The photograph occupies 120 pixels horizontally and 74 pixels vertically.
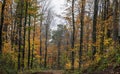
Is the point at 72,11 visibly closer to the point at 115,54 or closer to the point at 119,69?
the point at 115,54

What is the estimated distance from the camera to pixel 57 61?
74.2 m

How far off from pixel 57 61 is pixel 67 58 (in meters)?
8.22

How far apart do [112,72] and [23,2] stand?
20797mm

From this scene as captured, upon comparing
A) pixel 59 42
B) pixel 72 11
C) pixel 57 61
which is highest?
pixel 72 11

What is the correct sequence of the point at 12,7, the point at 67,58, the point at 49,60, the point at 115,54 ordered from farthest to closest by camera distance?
the point at 49,60, the point at 67,58, the point at 12,7, the point at 115,54

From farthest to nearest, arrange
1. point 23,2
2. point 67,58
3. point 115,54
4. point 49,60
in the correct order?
point 49,60 < point 67,58 < point 23,2 < point 115,54

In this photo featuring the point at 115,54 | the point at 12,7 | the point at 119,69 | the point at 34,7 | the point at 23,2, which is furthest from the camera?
the point at 12,7

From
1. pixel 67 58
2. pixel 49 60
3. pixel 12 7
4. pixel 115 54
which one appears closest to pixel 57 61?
pixel 49 60

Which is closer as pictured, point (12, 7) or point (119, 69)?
point (119, 69)

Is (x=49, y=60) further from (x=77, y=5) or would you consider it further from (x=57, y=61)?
(x=77, y=5)


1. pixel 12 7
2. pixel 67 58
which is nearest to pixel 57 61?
pixel 67 58

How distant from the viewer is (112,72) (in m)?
12.3

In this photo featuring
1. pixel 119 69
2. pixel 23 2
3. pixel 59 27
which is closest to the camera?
pixel 119 69

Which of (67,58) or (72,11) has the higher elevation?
(72,11)
